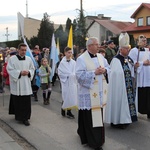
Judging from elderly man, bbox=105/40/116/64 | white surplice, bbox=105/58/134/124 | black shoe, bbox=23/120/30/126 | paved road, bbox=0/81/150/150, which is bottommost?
paved road, bbox=0/81/150/150

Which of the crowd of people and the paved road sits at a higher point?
the crowd of people

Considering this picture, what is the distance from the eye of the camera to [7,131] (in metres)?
7.11

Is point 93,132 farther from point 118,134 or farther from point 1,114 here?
point 1,114

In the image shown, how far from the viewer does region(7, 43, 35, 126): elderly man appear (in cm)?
750

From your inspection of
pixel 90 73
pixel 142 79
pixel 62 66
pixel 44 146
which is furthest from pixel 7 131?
pixel 142 79

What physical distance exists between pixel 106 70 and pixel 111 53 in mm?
6156

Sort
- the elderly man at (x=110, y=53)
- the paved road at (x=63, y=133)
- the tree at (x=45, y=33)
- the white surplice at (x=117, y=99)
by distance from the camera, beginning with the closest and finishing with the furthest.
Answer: the paved road at (x=63, y=133) < the white surplice at (x=117, y=99) < the elderly man at (x=110, y=53) < the tree at (x=45, y=33)

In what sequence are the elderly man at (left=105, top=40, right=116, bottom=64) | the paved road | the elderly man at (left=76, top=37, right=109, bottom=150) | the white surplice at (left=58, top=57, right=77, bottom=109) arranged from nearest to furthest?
the elderly man at (left=76, top=37, right=109, bottom=150), the paved road, the white surplice at (left=58, top=57, right=77, bottom=109), the elderly man at (left=105, top=40, right=116, bottom=64)

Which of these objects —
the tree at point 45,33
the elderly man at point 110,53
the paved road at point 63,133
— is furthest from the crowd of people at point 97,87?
the tree at point 45,33

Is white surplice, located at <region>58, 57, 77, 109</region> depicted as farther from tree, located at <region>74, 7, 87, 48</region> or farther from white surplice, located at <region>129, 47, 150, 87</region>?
tree, located at <region>74, 7, 87, 48</region>

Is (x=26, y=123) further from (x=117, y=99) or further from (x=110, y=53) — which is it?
(x=110, y=53)

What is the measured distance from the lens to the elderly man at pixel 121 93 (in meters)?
6.89

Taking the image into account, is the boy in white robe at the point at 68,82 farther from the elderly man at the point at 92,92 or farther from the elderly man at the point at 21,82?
the elderly man at the point at 92,92

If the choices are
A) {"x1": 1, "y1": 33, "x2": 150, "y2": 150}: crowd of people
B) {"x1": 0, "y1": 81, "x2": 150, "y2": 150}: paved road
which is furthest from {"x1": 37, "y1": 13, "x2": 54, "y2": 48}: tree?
{"x1": 1, "y1": 33, "x2": 150, "y2": 150}: crowd of people
